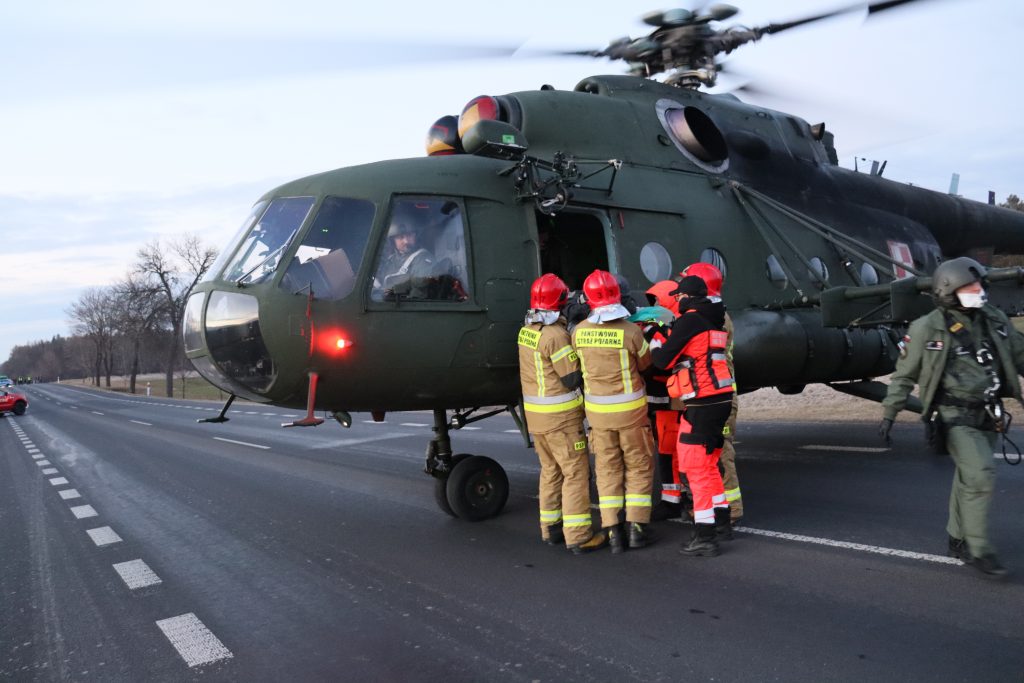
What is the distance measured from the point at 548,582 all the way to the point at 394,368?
6.33 ft

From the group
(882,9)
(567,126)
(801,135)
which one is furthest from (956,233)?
(567,126)

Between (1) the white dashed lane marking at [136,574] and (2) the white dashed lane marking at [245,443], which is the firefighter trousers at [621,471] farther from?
(2) the white dashed lane marking at [245,443]

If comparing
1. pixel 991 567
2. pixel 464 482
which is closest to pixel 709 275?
pixel 991 567

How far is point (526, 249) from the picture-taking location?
19.8ft

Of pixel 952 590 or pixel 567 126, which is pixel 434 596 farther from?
pixel 567 126

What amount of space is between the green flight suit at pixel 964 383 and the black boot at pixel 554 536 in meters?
2.38

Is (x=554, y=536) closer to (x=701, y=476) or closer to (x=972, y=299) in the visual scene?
(x=701, y=476)

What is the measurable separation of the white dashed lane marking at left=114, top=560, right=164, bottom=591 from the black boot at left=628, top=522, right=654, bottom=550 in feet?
11.1

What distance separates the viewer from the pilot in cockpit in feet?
18.0

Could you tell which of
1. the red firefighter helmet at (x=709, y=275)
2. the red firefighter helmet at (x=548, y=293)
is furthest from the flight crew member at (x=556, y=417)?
the red firefighter helmet at (x=709, y=275)

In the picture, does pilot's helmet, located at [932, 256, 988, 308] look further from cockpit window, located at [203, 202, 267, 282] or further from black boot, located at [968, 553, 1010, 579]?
cockpit window, located at [203, 202, 267, 282]

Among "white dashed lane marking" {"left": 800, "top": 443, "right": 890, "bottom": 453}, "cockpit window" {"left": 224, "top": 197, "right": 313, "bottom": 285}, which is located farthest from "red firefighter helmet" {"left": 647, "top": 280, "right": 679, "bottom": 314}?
"white dashed lane marking" {"left": 800, "top": 443, "right": 890, "bottom": 453}

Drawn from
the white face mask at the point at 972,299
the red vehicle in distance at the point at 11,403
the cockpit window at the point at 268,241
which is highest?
the cockpit window at the point at 268,241

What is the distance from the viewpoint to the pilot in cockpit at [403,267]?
5.49 meters
